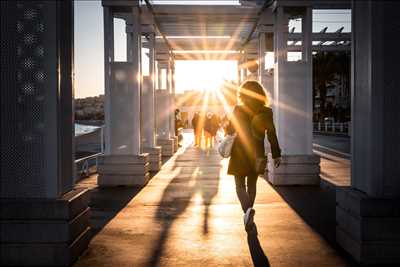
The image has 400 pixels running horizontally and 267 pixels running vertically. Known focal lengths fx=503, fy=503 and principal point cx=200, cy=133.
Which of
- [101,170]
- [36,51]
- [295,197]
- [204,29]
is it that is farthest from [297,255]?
[204,29]

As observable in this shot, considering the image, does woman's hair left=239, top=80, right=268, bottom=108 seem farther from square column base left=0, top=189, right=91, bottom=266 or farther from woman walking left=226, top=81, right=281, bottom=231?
square column base left=0, top=189, right=91, bottom=266

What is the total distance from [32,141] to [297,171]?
21.9ft

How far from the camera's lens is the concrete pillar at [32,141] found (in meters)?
4.51

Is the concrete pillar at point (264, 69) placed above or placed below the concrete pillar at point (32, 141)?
above

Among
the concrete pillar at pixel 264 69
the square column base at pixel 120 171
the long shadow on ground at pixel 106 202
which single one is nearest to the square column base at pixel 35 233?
the long shadow on ground at pixel 106 202

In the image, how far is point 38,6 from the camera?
4.53 meters

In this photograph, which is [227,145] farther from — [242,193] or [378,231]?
[378,231]

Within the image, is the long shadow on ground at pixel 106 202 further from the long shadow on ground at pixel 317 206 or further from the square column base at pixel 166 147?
the square column base at pixel 166 147

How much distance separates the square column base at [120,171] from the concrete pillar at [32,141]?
5793mm

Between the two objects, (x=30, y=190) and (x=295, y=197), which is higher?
(x=30, y=190)

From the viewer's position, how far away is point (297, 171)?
1021cm

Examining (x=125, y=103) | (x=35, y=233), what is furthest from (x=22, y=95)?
(x=125, y=103)

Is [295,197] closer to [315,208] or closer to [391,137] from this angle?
[315,208]

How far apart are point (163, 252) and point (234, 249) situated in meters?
0.73
